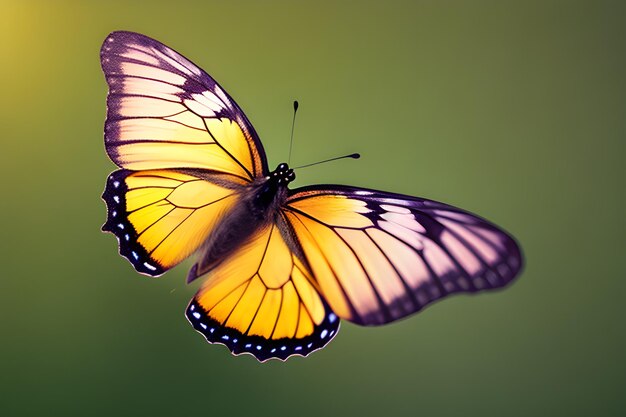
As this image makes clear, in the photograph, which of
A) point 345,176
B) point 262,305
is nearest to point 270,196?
point 262,305

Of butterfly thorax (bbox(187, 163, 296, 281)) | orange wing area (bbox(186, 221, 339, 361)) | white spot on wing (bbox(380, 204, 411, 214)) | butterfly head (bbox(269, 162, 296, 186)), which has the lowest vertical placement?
orange wing area (bbox(186, 221, 339, 361))

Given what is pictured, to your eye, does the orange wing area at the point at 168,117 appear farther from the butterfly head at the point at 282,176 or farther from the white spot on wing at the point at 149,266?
the white spot on wing at the point at 149,266

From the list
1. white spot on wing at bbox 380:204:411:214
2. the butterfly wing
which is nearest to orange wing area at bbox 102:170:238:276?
the butterfly wing

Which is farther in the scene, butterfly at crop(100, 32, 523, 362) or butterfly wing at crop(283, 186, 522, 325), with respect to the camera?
butterfly at crop(100, 32, 523, 362)

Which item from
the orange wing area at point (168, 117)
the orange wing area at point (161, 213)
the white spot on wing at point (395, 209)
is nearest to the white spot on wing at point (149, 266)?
the orange wing area at point (161, 213)

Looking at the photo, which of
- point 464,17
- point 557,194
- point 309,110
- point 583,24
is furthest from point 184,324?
point 583,24

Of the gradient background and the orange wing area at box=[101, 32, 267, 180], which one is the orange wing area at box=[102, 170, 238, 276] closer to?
the orange wing area at box=[101, 32, 267, 180]

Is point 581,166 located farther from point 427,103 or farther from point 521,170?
point 427,103
